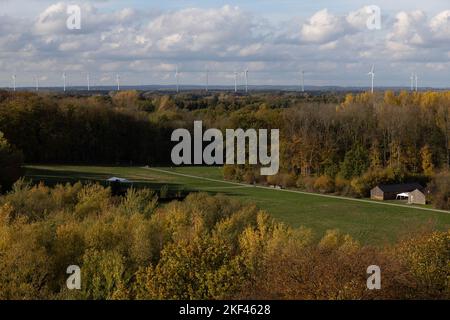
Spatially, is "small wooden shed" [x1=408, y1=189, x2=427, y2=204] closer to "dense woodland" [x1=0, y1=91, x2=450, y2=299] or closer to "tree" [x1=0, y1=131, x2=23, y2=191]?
"dense woodland" [x1=0, y1=91, x2=450, y2=299]

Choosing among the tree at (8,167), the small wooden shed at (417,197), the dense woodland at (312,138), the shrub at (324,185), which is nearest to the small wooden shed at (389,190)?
the dense woodland at (312,138)

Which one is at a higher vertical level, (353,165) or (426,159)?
(426,159)

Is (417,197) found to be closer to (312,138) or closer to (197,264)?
(312,138)

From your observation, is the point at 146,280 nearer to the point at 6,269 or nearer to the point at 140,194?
the point at 6,269

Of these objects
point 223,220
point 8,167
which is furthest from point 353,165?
point 223,220

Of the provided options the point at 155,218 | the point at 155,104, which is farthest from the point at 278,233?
the point at 155,104

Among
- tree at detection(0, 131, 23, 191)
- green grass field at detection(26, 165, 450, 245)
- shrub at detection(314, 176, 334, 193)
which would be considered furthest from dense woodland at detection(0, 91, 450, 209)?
tree at detection(0, 131, 23, 191)

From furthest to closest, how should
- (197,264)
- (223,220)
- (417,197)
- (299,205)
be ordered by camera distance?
(417,197) < (299,205) < (223,220) < (197,264)

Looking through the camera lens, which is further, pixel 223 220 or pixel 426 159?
pixel 426 159
